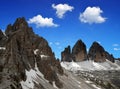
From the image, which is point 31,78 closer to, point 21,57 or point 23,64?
point 23,64

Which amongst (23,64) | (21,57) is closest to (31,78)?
(23,64)

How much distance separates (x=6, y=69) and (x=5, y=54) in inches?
295

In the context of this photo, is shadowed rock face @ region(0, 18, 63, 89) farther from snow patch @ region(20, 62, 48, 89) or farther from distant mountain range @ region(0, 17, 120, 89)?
snow patch @ region(20, 62, 48, 89)

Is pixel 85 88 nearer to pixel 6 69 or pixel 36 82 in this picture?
pixel 36 82

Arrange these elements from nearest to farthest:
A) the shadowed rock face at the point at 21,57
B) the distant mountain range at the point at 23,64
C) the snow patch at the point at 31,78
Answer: the distant mountain range at the point at 23,64
the shadowed rock face at the point at 21,57
the snow patch at the point at 31,78

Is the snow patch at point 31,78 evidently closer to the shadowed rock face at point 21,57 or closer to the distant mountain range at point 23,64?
the distant mountain range at point 23,64

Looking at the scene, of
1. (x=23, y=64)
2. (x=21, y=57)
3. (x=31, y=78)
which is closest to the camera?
(x=31, y=78)

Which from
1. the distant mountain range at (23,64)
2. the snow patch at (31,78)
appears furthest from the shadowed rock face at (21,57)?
the snow patch at (31,78)

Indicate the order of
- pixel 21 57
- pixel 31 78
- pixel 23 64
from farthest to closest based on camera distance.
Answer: pixel 21 57 < pixel 23 64 < pixel 31 78

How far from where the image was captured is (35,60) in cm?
11938

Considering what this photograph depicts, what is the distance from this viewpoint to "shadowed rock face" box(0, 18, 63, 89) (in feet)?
273

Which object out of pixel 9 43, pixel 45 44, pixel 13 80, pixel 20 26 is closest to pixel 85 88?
pixel 45 44

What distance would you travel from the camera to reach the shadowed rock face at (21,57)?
83.1 metres

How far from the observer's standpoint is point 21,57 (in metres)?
102
